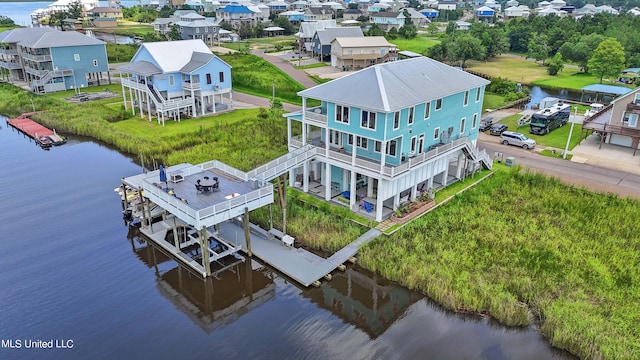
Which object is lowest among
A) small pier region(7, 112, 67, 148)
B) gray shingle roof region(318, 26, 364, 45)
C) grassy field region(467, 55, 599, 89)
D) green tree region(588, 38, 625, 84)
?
small pier region(7, 112, 67, 148)

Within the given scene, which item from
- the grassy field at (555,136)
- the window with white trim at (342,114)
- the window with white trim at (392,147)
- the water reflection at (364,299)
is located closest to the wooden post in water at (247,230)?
the water reflection at (364,299)

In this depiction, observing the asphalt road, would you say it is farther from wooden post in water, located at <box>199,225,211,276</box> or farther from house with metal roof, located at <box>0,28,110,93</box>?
house with metal roof, located at <box>0,28,110,93</box>

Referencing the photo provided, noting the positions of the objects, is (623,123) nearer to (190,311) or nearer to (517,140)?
(517,140)

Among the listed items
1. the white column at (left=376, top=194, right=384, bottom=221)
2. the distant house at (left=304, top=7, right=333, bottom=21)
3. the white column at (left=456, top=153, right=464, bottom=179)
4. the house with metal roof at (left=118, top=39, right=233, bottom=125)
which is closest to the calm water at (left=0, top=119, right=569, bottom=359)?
the white column at (left=376, top=194, right=384, bottom=221)

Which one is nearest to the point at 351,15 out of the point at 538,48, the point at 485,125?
the point at 538,48

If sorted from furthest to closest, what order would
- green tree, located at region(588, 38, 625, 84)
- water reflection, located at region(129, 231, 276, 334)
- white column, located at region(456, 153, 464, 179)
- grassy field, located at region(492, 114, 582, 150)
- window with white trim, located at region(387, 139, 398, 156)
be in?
green tree, located at region(588, 38, 625, 84)
grassy field, located at region(492, 114, 582, 150)
white column, located at region(456, 153, 464, 179)
window with white trim, located at region(387, 139, 398, 156)
water reflection, located at region(129, 231, 276, 334)

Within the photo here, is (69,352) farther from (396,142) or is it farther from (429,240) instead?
(396,142)

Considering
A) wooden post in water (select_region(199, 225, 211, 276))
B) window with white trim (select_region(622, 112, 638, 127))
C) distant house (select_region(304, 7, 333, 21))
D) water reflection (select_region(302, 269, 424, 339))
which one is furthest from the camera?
distant house (select_region(304, 7, 333, 21))
